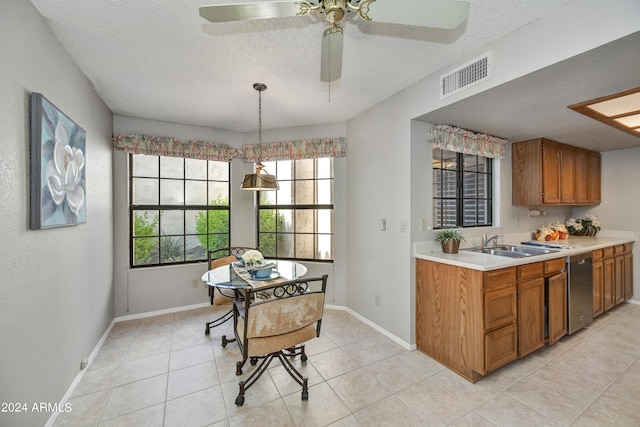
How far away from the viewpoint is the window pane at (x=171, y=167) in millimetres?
3453

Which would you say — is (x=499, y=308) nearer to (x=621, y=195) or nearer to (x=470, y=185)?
(x=470, y=185)

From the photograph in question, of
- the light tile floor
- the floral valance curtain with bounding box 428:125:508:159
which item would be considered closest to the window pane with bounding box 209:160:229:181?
the light tile floor

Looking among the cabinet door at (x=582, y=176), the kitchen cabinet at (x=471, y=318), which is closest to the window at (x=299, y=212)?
the kitchen cabinet at (x=471, y=318)

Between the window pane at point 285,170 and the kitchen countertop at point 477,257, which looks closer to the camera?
the kitchen countertop at point 477,257

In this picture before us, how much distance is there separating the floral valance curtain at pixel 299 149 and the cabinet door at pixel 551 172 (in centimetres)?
242

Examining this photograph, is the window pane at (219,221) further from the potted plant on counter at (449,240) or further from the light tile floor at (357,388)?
the potted plant on counter at (449,240)

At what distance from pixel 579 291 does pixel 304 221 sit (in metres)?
3.19

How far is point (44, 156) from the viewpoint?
5.04ft

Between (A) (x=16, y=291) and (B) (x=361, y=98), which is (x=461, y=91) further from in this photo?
(A) (x=16, y=291)

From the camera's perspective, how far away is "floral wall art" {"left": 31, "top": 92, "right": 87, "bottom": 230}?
1.47 metres

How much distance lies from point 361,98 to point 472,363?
2.61m

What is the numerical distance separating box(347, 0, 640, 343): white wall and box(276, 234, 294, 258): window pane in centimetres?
88

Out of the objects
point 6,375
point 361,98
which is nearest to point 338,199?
point 361,98

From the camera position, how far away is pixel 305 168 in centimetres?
373
